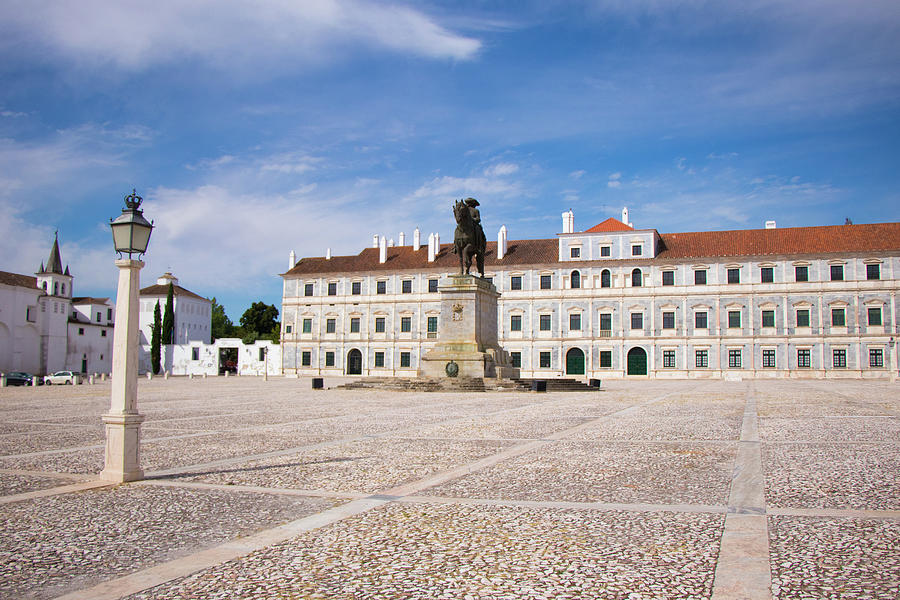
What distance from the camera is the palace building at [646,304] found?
2000 inches

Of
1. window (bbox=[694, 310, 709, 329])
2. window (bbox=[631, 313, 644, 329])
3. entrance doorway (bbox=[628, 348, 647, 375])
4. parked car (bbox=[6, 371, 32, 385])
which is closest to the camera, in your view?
parked car (bbox=[6, 371, 32, 385])

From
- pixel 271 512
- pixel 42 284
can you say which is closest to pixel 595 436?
pixel 271 512

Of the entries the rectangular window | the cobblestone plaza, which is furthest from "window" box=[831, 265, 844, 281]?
the cobblestone plaza

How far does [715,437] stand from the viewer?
10.4 m

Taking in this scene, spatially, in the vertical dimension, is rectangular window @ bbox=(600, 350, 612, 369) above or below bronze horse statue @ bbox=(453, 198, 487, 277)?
below

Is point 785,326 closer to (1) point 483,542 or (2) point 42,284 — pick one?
(1) point 483,542

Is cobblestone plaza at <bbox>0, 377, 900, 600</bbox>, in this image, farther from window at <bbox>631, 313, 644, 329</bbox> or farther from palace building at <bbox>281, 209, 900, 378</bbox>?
window at <bbox>631, 313, 644, 329</bbox>

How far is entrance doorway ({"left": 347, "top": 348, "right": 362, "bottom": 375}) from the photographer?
62.9 m

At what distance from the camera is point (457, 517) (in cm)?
516

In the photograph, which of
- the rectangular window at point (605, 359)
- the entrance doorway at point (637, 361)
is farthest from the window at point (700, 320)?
the rectangular window at point (605, 359)

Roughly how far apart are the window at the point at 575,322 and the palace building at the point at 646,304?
81mm

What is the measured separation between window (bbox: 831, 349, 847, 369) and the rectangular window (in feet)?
51.3

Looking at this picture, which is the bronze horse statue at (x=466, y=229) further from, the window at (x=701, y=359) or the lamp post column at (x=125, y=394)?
the window at (x=701, y=359)

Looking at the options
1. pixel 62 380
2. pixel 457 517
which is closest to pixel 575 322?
pixel 62 380
